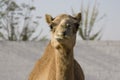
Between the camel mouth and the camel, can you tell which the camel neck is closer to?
the camel

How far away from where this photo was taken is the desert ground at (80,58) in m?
8.91

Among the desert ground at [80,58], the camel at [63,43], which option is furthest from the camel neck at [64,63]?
the desert ground at [80,58]

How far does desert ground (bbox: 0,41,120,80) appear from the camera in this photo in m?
8.91

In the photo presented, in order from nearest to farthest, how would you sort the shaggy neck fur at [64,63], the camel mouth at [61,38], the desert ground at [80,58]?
the camel mouth at [61,38] < the shaggy neck fur at [64,63] < the desert ground at [80,58]

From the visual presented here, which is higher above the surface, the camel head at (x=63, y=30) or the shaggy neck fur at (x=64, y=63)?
the camel head at (x=63, y=30)

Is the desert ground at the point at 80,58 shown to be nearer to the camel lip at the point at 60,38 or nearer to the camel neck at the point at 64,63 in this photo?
the camel neck at the point at 64,63

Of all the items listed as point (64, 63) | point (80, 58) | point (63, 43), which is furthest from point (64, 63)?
point (80, 58)

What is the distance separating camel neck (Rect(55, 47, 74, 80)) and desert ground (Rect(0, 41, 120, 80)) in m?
4.91

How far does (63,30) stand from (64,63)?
34cm

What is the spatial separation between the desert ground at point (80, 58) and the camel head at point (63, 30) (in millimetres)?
4982

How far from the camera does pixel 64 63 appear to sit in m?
3.91

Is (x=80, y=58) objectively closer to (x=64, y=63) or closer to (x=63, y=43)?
(x=64, y=63)

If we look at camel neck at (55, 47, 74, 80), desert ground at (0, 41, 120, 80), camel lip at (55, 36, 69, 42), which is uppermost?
camel lip at (55, 36, 69, 42)

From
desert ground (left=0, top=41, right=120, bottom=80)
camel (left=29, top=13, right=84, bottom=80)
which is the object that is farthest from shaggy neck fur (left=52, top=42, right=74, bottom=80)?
desert ground (left=0, top=41, right=120, bottom=80)
